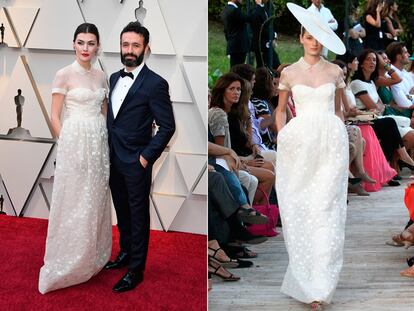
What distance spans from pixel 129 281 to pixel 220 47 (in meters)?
1.04

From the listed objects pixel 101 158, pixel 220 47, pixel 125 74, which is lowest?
pixel 101 158

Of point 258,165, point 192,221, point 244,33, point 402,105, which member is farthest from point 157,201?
point 402,105

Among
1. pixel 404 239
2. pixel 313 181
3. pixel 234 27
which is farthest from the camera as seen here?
pixel 404 239

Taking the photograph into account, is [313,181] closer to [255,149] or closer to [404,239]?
[255,149]

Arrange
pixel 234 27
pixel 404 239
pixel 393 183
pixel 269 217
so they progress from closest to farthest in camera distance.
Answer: pixel 234 27 → pixel 269 217 → pixel 393 183 → pixel 404 239

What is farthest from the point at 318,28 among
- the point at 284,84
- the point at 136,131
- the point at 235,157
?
the point at 136,131

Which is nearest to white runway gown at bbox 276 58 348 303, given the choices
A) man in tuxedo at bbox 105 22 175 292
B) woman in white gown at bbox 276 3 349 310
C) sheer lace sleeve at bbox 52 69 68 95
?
woman in white gown at bbox 276 3 349 310

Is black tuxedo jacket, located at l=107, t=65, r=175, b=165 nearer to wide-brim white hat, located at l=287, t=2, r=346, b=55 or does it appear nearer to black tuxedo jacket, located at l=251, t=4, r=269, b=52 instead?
black tuxedo jacket, located at l=251, t=4, r=269, b=52

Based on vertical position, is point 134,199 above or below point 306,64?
below

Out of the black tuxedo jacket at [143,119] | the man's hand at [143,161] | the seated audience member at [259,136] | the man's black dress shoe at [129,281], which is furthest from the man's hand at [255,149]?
the man's black dress shoe at [129,281]

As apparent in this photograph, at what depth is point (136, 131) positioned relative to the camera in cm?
435

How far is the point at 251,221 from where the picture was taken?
14.5 ft

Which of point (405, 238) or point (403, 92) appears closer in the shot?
point (403, 92)

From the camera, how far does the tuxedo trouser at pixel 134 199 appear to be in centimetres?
439
